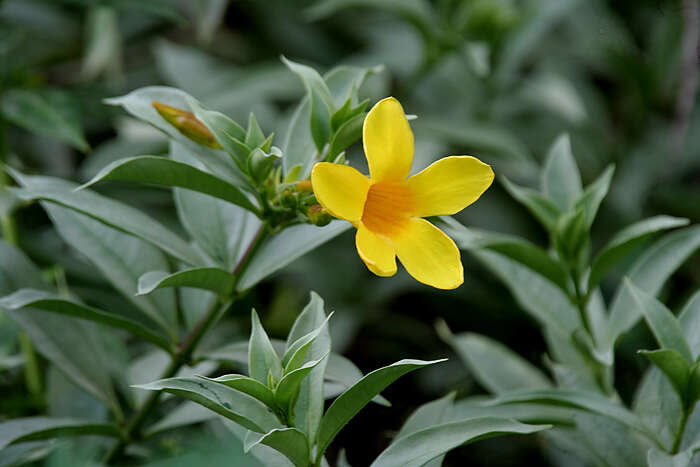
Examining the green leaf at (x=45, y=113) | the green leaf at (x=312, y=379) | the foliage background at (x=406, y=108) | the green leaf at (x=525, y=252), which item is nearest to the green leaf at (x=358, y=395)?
the green leaf at (x=312, y=379)

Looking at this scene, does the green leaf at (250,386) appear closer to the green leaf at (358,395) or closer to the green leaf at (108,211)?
the green leaf at (358,395)

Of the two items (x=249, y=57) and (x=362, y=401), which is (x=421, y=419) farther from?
(x=249, y=57)

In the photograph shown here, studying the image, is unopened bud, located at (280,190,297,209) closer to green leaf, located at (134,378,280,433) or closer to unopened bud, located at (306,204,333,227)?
A: unopened bud, located at (306,204,333,227)

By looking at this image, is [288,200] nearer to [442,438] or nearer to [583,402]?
[442,438]

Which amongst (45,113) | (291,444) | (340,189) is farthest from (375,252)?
(45,113)

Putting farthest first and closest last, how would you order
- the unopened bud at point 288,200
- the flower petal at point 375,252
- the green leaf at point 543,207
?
the green leaf at point 543,207
the unopened bud at point 288,200
the flower petal at point 375,252

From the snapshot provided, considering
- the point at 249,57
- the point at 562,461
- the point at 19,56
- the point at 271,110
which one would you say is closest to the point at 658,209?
the point at 562,461

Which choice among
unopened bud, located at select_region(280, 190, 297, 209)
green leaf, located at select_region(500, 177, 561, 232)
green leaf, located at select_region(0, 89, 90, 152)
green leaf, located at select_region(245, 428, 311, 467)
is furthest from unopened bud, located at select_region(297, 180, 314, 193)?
green leaf, located at select_region(0, 89, 90, 152)
